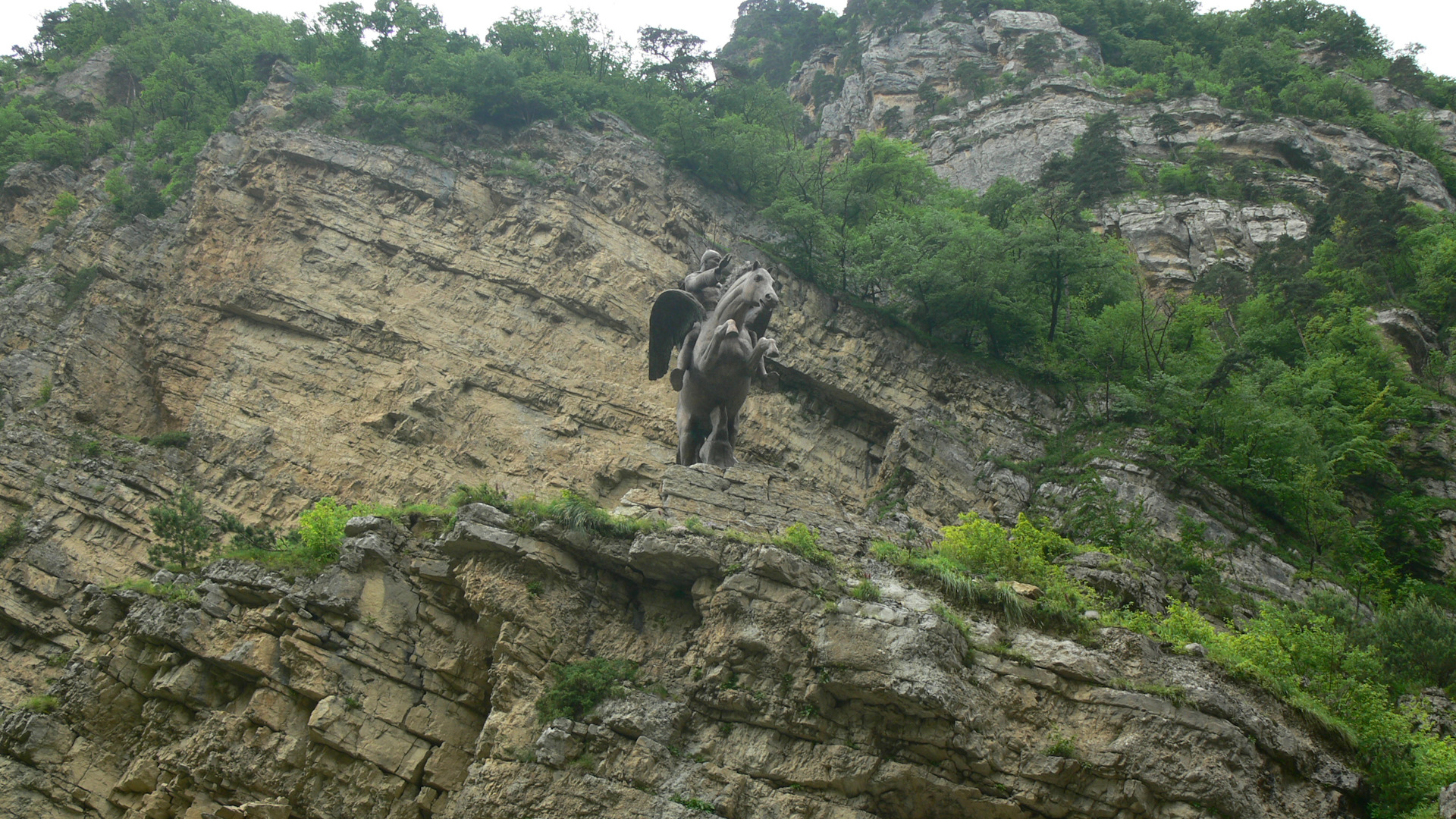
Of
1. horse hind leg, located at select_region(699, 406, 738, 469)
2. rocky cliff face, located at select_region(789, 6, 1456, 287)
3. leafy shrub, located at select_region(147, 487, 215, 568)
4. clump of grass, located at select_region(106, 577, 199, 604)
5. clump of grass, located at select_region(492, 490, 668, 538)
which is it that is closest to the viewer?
clump of grass, located at select_region(492, 490, 668, 538)

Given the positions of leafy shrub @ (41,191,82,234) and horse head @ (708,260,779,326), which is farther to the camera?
leafy shrub @ (41,191,82,234)

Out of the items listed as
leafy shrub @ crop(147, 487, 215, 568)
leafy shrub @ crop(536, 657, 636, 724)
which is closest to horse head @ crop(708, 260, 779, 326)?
leafy shrub @ crop(536, 657, 636, 724)

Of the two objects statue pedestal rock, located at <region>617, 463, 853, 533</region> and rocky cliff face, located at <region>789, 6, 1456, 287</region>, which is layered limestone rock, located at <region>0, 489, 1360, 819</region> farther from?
rocky cliff face, located at <region>789, 6, 1456, 287</region>

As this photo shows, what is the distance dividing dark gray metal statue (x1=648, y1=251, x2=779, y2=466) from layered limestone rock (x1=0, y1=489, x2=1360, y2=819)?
2.35 m

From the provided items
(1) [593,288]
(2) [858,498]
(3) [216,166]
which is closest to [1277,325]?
(2) [858,498]

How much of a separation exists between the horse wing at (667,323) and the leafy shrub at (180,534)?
875 cm

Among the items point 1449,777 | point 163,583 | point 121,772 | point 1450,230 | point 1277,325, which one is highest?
point 1450,230

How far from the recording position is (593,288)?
24234mm

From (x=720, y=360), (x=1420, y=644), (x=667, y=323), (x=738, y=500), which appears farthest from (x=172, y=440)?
(x=1420, y=644)

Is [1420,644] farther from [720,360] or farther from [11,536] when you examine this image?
[11,536]

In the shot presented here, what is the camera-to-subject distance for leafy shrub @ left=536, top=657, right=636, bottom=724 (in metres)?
9.34

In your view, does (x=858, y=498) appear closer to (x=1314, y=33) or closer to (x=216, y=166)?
(x=216, y=166)

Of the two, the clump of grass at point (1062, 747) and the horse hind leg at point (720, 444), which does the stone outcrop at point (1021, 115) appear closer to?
the horse hind leg at point (720, 444)

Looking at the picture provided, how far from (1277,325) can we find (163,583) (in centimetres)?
2549
